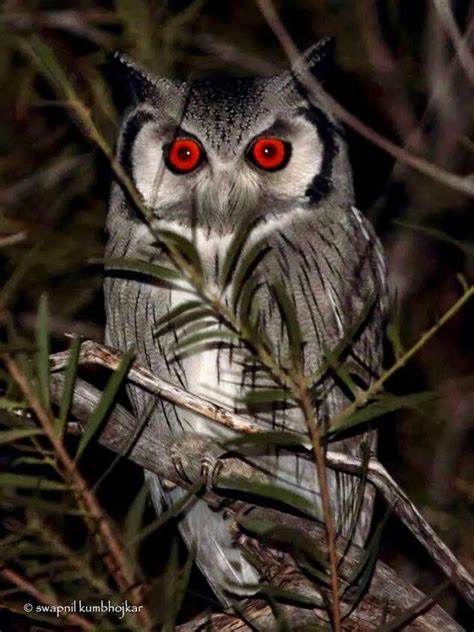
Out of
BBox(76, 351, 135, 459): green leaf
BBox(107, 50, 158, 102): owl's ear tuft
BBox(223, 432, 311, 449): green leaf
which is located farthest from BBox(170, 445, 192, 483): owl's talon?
→ BBox(107, 50, 158, 102): owl's ear tuft

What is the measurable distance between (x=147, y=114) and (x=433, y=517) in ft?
3.01

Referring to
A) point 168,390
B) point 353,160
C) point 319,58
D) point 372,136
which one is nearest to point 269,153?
point 319,58

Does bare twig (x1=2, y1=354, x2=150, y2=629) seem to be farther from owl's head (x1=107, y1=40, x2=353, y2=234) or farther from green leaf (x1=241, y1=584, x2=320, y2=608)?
owl's head (x1=107, y1=40, x2=353, y2=234)

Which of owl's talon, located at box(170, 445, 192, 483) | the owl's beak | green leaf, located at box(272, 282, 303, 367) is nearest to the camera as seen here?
green leaf, located at box(272, 282, 303, 367)

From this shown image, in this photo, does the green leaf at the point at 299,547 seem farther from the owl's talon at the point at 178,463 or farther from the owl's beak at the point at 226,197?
the owl's beak at the point at 226,197

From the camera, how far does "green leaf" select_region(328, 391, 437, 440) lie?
1.27m

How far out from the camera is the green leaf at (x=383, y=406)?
1274 mm

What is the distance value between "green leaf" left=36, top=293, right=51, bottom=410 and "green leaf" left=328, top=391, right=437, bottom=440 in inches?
11.6

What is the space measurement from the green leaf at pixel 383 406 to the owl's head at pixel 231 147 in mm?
876

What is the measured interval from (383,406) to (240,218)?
910mm

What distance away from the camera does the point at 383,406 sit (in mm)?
1310

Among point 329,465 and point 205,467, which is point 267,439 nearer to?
point 329,465

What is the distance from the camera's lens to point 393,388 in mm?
3100

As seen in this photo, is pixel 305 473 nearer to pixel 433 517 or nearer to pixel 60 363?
pixel 433 517
